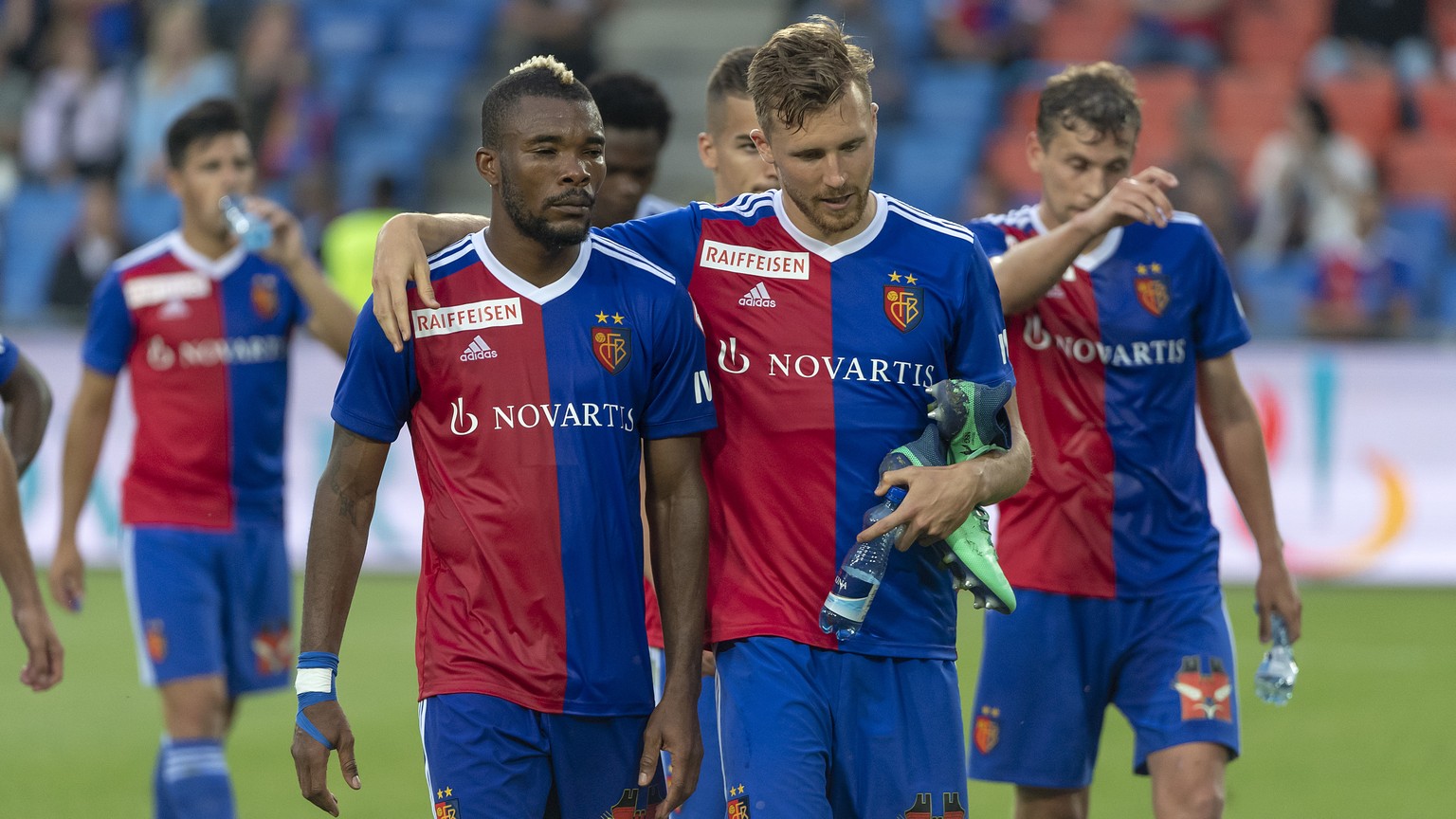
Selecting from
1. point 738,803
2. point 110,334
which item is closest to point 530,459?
point 738,803

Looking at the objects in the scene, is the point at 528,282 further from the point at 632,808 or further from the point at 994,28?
the point at 994,28

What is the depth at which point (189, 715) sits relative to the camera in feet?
21.6

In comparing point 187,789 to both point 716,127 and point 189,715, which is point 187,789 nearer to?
point 189,715

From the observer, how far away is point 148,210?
59.0 ft

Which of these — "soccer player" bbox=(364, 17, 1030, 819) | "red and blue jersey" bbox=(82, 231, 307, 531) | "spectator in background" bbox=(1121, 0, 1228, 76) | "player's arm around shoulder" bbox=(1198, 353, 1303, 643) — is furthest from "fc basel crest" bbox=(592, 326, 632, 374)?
"spectator in background" bbox=(1121, 0, 1228, 76)

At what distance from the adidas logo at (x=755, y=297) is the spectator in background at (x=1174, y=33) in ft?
41.8

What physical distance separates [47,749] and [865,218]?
572cm

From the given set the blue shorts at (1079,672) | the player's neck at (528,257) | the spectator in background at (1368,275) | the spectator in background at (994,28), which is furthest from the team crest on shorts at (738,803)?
the spectator in background at (994,28)

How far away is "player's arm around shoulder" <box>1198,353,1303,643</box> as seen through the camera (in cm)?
573

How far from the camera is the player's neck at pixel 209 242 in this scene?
7.31 m

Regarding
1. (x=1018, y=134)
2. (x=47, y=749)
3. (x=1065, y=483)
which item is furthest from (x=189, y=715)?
(x=1018, y=134)

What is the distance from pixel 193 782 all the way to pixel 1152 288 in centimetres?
345

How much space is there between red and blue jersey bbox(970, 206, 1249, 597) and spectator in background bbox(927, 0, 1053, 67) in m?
12.0

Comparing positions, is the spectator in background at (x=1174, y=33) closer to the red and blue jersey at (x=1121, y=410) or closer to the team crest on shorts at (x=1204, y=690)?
the red and blue jersey at (x=1121, y=410)
